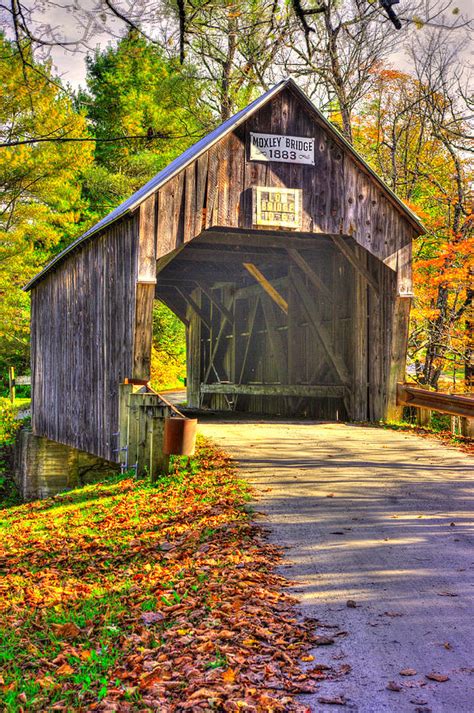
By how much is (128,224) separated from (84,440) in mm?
4695

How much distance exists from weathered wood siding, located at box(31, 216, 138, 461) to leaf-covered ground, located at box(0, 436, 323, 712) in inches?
184

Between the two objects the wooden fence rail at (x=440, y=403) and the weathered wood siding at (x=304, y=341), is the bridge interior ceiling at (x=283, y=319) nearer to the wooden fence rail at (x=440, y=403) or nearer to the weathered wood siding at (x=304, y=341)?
the weathered wood siding at (x=304, y=341)

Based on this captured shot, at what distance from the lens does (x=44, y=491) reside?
57.0 feet

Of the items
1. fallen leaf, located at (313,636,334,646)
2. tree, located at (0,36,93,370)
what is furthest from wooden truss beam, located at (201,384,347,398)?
fallen leaf, located at (313,636,334,646)

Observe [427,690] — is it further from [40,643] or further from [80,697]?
[40,643]

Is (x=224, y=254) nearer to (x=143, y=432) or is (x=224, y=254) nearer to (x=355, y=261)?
(x=355, y=261)

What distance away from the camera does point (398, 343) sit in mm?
13047

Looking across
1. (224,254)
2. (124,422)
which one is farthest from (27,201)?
(124,422)

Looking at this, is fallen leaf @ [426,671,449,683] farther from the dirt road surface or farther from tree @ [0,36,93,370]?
tree @ [0,36,93,370]

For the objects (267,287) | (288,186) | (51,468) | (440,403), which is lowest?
(51,468)

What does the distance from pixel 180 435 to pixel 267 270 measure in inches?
397

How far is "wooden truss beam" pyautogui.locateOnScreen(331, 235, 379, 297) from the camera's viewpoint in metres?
13.5

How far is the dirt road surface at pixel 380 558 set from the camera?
3.53m

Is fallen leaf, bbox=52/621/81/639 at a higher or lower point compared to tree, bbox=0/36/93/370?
lower
